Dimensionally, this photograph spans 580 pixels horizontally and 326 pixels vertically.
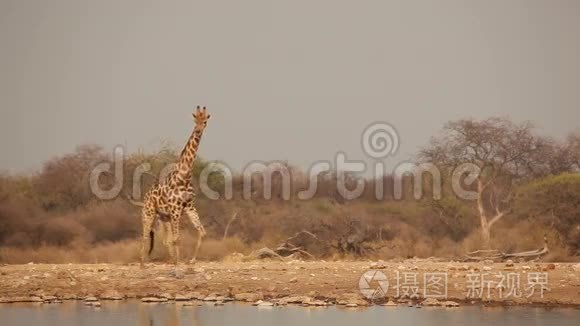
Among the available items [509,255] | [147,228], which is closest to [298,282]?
[147,228]

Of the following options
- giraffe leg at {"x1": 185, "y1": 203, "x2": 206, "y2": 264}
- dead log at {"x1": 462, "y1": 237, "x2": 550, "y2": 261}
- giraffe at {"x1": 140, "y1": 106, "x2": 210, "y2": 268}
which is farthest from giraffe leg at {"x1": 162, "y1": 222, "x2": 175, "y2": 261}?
dead log at {"x1": 462, "y1": 237, "x2": 550, "y2": 261}

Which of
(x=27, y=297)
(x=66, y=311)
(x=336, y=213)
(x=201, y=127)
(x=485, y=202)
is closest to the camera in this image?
(x=66, y=311)

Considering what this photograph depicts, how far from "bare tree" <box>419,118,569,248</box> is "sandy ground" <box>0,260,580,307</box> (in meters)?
7.74

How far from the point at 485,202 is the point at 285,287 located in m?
12.4

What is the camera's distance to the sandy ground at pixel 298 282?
1777cm

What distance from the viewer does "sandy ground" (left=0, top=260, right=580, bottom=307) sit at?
17766mm

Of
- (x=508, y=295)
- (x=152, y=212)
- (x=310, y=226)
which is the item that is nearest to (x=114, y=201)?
(x=310, y=226)

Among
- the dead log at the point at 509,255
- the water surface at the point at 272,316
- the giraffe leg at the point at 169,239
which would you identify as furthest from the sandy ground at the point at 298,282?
the dead log at the point at 509,255

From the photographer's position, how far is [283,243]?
82.5 feet

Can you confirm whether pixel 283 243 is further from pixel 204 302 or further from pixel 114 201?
pixel 204 302

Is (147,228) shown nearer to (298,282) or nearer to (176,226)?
(176,226)

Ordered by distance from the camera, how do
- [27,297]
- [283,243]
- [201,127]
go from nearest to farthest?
[27,297] → [201,127] → [283,243]

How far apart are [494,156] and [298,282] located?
11.7 m

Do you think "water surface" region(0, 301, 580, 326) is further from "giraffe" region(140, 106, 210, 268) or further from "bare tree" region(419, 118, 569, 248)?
"bare tree" region(419, 118, 569, 248)
